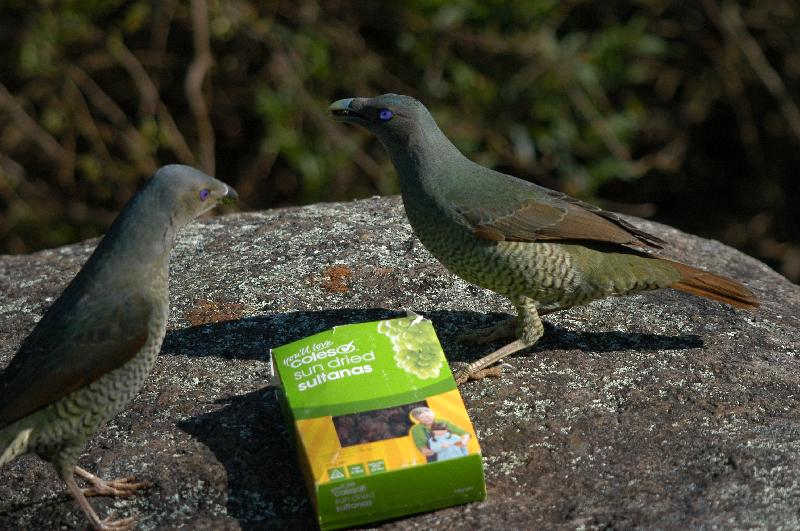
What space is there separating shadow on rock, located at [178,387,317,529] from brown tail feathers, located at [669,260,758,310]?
172 centimetres

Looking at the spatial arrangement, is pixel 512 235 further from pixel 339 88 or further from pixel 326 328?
pixel 339 88

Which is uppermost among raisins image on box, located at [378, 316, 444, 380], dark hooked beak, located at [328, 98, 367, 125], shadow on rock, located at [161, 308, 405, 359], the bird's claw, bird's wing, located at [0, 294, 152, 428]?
dark hooked beak, located at [328, 98, 367, 125]

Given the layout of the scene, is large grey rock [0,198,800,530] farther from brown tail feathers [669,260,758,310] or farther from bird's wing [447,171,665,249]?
bird's wing [447,171,665,249]

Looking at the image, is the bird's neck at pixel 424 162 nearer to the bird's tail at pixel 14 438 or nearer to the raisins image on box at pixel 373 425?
the raisins image on box at pixel 373 425

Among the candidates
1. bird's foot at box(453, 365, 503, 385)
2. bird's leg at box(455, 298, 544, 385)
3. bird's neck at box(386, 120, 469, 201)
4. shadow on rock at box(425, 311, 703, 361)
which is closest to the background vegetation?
bird's neck at box(386, 120, 469, 201)

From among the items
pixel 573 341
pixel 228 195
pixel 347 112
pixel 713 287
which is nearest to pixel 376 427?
pixel 228 195

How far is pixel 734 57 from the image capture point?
7406 millimetres

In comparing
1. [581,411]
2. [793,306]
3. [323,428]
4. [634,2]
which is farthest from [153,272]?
[634,2]

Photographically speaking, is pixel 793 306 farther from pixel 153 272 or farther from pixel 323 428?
pixel 153 272

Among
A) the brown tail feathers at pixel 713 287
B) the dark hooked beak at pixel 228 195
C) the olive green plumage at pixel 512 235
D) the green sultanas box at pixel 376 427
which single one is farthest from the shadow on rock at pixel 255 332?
the brown tail feathers at pixel 713 287

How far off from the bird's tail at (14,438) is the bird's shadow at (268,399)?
576 mm

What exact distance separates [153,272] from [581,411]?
1.59 m

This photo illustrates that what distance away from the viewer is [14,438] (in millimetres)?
3387

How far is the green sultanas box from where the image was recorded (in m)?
3.20
